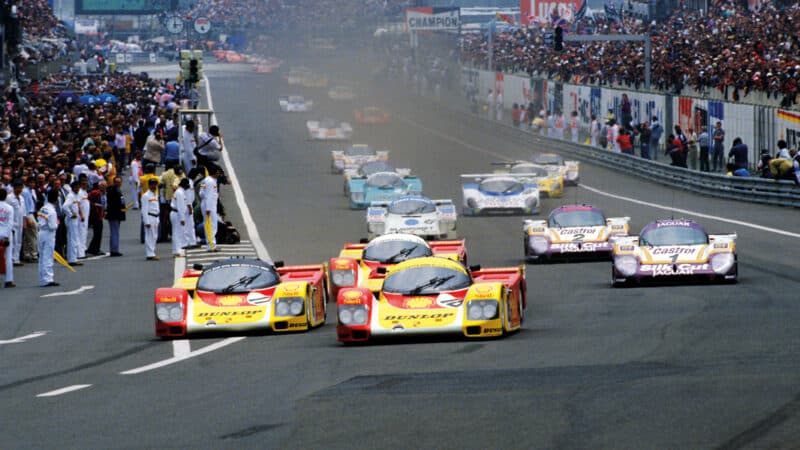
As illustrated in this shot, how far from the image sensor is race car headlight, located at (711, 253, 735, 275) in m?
23.0

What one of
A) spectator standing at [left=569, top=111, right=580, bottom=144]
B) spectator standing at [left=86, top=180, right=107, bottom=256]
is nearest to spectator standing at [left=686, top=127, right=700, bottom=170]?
spectator standing at [left=569, top=111, right=580, bottom=144]

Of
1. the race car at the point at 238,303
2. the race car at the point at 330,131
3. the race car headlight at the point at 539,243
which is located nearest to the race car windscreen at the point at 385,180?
the race car headlight at the point at 539,243

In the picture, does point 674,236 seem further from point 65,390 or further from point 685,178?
point 685,178

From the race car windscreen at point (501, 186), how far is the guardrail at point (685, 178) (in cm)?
646

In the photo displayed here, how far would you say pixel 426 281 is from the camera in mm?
19172

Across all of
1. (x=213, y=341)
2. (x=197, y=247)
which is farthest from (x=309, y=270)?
(x=197, y=247)

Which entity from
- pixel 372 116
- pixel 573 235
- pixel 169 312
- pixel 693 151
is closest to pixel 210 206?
pixel 573 235

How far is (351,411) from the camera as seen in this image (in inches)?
512

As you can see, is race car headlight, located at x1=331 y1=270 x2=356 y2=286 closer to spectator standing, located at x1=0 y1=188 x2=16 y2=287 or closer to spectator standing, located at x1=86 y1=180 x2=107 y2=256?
spectator standing, located at x1=0 y1=188 x2=16 y2=287

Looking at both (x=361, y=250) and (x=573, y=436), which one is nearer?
A: (x=573, y=436)

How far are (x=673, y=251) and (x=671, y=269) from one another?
37cm

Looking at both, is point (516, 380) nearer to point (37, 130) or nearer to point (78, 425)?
point (78, 425)

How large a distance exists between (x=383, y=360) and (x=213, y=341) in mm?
3398

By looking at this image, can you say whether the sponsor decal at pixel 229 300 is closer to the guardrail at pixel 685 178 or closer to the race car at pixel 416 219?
the race car at pixel 416 219
